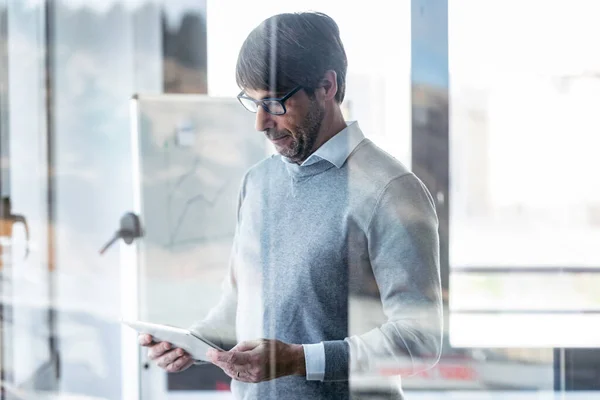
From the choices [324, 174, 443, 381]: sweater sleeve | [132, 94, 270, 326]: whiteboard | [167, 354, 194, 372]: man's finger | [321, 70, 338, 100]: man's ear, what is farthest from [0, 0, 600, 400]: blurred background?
[167, 354, 194, 372]: man's finger

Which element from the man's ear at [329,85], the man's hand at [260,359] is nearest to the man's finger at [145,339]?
the man's hand at [260,359]

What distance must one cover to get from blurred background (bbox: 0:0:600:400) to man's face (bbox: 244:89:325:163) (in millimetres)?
366

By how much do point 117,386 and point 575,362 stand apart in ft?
3.50

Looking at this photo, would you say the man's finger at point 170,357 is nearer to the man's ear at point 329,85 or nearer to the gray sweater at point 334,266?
the gray sweater at point 334,266

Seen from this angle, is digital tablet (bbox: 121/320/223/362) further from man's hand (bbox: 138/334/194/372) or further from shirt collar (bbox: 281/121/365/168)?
shirt collar (bbox: 281/121/365/168)

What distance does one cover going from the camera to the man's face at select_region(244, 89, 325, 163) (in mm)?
761

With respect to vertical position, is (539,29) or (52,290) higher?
(539,29)

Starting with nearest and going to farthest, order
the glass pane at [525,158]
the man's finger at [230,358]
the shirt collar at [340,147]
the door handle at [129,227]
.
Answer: the man's finger at [230,358], the shirt collar at [340,147], the glass pane at [525,158], the door handle at [129,227]

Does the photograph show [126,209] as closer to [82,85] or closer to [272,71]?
[82,85]

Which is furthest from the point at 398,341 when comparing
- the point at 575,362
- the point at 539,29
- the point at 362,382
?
the point at 575,362

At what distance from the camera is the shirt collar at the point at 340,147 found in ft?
2.46

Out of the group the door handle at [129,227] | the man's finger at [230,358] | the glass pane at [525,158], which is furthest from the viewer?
the door handle at [129,227]

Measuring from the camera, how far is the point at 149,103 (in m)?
1.32

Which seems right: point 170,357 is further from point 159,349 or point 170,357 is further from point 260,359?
point 260,359
